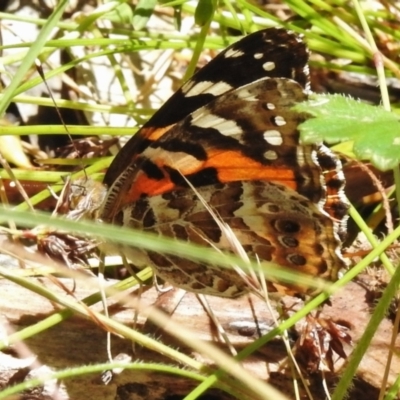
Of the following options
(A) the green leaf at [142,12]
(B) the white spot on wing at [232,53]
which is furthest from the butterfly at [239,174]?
(A) the green leaf at [142,12]

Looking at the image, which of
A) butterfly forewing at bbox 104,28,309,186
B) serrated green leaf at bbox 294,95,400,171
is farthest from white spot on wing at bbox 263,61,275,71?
serrated green leaf at bbox 294,95,400,171

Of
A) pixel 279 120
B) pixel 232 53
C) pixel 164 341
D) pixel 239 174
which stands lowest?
pixel 164 341

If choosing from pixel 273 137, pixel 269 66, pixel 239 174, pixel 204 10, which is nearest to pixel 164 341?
pixel 239 174

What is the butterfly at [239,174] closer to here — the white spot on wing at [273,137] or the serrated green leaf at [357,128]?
the white spot on wing at [273,137]

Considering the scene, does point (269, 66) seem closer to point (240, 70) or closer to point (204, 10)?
point (240, 70)

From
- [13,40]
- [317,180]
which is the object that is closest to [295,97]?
[317,180]

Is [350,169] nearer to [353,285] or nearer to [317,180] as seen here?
[353,285]

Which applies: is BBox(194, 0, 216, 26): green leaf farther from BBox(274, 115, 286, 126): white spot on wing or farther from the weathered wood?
the weathered wood

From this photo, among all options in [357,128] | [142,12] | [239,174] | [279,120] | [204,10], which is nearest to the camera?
[357,128]
